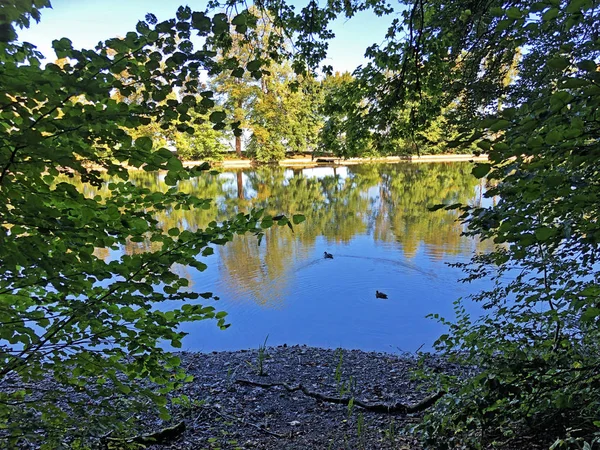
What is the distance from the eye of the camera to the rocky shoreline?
311 cm

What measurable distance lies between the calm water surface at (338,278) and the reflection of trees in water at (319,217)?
4 cm

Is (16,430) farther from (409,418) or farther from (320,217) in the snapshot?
(320,217)

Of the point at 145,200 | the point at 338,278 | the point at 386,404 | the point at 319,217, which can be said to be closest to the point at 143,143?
the point at 145,200

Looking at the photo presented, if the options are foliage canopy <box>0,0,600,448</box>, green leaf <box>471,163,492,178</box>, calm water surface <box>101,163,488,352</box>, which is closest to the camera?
foliage canopy <box>0,0,600,448</box>

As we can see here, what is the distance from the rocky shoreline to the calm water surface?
3.16 feet

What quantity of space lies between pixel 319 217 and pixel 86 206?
1381 centimetres

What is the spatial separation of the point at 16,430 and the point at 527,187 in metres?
1.96

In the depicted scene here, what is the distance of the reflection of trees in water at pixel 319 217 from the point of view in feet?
31.6

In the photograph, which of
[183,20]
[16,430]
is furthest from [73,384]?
[183,20]

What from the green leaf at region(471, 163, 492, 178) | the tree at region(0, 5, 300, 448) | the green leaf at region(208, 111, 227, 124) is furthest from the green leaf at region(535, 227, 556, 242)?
the green leaf at region(208, 111, 227, 124)

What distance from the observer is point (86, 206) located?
1.45 metres

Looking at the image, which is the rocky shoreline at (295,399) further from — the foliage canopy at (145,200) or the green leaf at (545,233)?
the green leaf at (545,233)

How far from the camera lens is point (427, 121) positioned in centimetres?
336

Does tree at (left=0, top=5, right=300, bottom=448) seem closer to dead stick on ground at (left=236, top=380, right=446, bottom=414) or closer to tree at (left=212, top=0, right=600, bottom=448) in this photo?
tree at (left=212, top=0, right=600, bottom=448)
